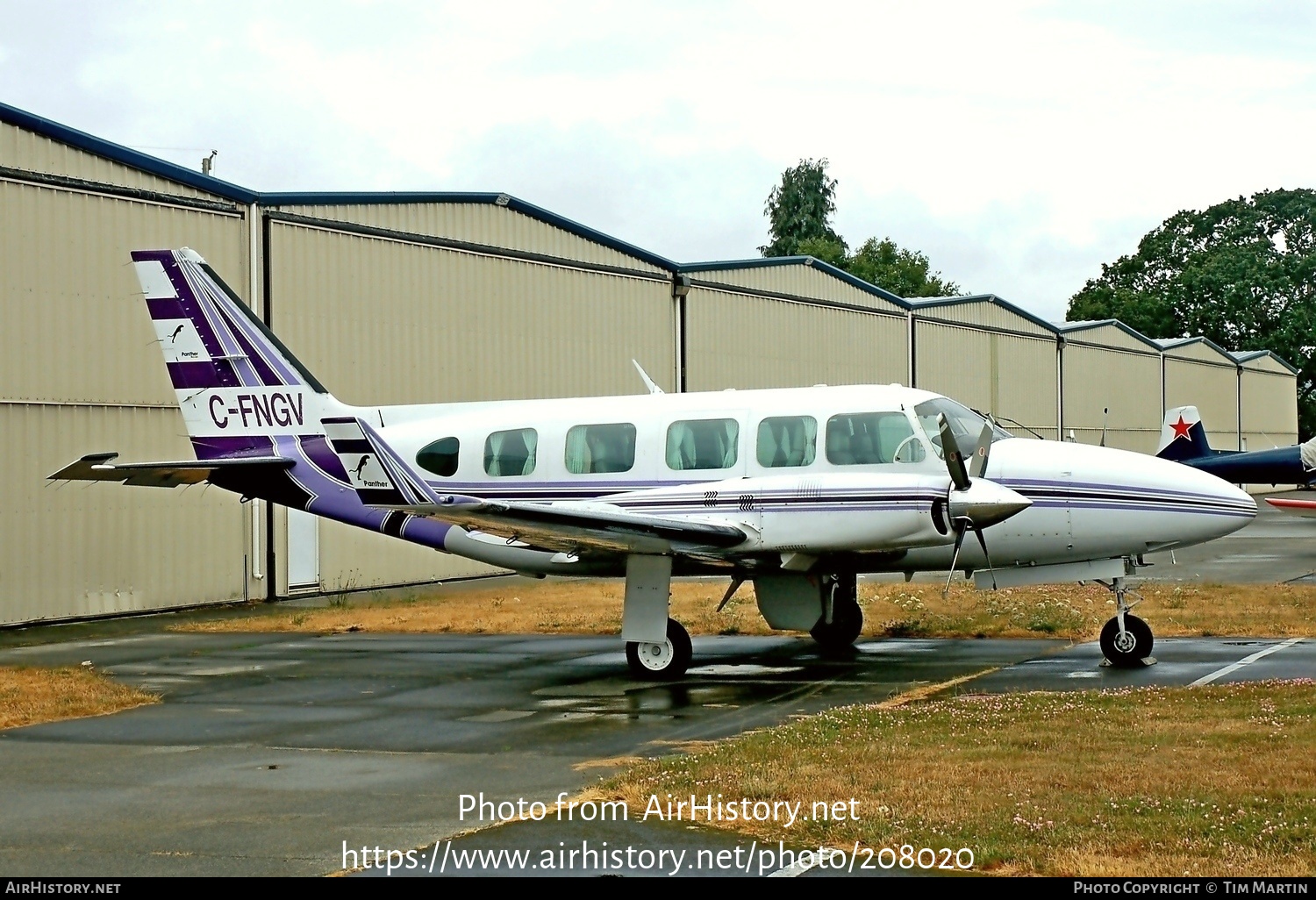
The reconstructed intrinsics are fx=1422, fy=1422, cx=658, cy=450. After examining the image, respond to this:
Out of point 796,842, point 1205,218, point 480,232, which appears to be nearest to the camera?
point 796,842

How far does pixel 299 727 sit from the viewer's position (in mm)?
11914

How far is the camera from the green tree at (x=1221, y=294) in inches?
3401

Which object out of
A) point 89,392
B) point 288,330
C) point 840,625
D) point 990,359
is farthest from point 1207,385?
point 89,392

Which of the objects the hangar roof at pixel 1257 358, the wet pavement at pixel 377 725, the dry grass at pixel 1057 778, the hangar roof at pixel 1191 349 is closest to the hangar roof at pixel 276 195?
the wet pavement at pixel 377 725

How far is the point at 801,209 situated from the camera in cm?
9712

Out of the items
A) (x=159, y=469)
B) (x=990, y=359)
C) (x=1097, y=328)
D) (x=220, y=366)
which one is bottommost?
(x=159, y=469)

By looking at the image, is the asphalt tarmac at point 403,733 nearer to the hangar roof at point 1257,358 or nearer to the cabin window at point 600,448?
the cabin window at point 600,448

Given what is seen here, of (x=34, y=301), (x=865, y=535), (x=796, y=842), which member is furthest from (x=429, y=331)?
(x=796, y=842)

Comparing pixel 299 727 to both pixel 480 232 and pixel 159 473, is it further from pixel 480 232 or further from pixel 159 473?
pixel 480 232

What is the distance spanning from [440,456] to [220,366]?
310cm

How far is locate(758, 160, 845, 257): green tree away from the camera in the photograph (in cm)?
9656

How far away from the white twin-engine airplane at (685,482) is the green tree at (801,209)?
8028 cm

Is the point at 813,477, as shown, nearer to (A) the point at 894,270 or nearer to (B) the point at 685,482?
(B) the point at 685,482
